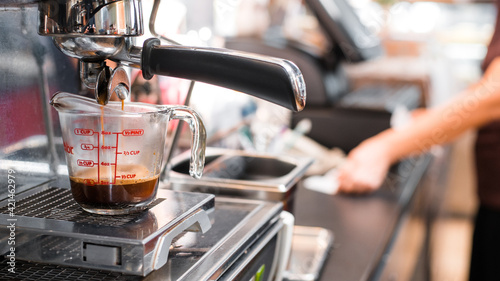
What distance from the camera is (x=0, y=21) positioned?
26.8 inches

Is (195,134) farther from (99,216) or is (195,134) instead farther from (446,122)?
(446,122)

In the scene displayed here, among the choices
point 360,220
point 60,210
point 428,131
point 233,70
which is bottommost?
point 360,220

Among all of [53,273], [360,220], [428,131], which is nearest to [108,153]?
[53,273]

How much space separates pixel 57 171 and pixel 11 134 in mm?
100

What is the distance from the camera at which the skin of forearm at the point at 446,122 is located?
1.54 metres

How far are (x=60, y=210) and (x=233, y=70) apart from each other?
24 centimetres

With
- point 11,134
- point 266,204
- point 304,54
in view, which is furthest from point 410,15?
point 11,134

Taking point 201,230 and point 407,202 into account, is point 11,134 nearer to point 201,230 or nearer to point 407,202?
point 201,230

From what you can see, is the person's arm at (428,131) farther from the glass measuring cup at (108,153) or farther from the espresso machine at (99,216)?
the glass measuring cup at (108,153)

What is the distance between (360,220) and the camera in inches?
51.5

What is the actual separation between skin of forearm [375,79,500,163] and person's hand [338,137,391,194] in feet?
0.08

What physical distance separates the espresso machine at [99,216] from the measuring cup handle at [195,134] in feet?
0.14

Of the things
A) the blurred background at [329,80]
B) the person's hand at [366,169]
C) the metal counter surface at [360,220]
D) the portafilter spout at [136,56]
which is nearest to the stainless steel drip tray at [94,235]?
the portafilter spout at [136,56]

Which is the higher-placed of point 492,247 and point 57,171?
point 57,171
